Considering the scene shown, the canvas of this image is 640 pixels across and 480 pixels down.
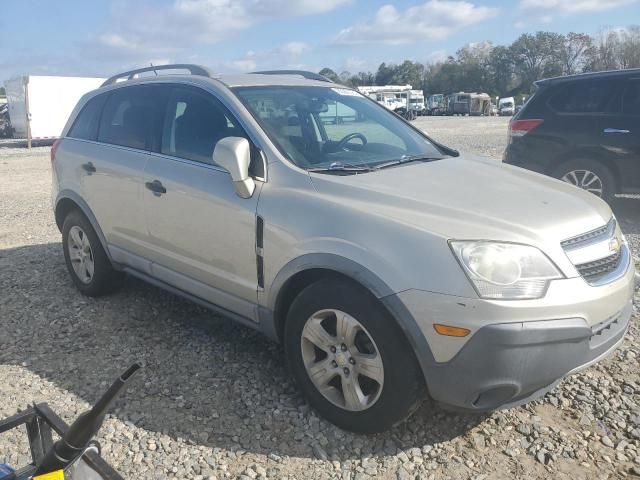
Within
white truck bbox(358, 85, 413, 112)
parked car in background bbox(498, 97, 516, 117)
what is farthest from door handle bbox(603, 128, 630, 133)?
parked car in background bbox(498, 97, 516, 117)

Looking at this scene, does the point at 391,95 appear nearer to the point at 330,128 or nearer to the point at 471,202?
the point at 330,128

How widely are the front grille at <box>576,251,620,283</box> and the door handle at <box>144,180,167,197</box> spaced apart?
2.54 m

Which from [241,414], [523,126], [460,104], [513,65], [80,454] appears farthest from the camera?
[513,65]

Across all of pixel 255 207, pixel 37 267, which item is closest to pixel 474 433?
pixel 255 207

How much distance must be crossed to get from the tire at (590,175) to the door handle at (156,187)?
17.7 ft

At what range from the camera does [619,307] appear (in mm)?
2818

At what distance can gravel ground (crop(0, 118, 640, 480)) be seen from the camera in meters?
2.77

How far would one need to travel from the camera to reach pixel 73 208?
16.2 ft

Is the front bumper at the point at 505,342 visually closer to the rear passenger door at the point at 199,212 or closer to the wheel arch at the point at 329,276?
the wheel arch at the point at 329,276

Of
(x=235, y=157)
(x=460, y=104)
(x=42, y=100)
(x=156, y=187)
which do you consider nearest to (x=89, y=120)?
(x=156, y=187)

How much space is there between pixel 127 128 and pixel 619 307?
11.5 ft

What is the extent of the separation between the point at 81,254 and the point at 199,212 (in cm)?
190

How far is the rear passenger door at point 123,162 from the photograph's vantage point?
13.5ft

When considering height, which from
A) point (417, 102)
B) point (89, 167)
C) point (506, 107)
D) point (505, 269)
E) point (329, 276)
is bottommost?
point (329, 276)
